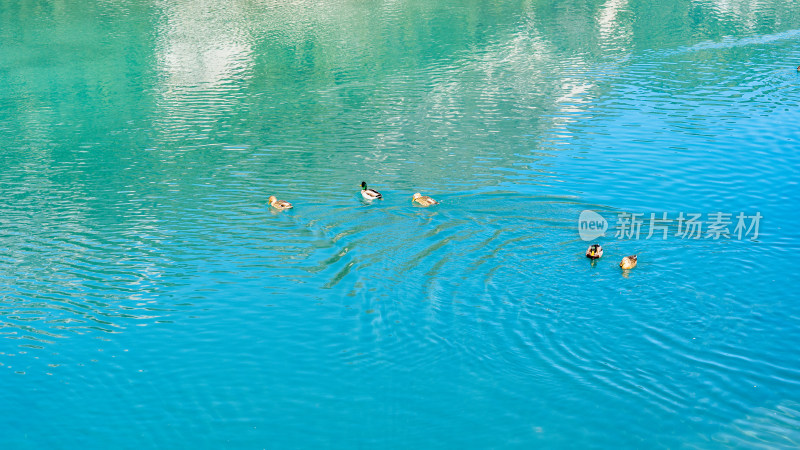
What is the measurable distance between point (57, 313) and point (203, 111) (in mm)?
22791

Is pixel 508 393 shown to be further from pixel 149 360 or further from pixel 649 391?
pixel 149 360

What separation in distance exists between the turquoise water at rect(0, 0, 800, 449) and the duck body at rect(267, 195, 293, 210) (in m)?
0.56

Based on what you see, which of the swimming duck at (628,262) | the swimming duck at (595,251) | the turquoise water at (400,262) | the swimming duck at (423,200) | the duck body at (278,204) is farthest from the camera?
the duck body at (278,204)

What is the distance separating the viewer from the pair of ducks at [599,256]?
2158 centimetres

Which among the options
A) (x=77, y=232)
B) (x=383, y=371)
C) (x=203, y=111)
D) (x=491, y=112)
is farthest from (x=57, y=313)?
(x=491, y=112)

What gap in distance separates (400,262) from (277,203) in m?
6.87

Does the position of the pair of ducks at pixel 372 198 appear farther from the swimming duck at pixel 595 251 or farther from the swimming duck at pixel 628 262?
the swimming duck at pixel 628 262

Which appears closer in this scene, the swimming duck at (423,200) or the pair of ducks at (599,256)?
the pair of ducks at (599,256)

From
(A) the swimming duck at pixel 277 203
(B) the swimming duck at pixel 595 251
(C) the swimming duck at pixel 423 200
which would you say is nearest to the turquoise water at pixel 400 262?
(B) the swimming duck at pixel 595 251

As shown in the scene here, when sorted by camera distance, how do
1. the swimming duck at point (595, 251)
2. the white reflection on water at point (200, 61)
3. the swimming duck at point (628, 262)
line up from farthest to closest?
the white reflection on water at point (200, 61)
the swimming duck at point (595, 251)
the swimming duck at point (628, 262)

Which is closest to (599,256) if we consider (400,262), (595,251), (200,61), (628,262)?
(595,251)

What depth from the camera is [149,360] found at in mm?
18859

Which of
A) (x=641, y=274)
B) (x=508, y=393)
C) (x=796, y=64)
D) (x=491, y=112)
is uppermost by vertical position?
(x=796, y=64)

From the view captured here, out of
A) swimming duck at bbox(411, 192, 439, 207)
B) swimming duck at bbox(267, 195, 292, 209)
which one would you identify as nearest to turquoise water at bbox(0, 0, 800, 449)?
swimming duck at bbox(267, 195, 292, 209)
